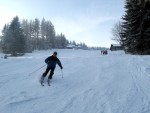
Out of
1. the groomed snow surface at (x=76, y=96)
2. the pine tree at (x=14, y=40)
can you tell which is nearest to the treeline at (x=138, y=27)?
the groomed snow surface at (x=76, y=96)

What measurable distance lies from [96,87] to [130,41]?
976 inches

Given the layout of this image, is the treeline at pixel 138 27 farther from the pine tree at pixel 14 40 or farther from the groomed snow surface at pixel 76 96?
the pine tree at pixel 14 40

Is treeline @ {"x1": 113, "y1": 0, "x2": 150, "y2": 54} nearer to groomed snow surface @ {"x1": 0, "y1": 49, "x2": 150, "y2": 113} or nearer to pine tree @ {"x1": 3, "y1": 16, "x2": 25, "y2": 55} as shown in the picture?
groomed snow surface @ {"x1": 0, "y1": 49, "x2": 150, "y2": 113}

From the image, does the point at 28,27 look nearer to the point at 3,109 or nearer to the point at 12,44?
the point at 12,44

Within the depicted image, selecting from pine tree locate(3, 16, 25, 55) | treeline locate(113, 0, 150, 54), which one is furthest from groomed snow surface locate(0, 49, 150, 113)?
pine tree locate(3, 16, 25, 55)

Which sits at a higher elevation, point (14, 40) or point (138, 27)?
point (138, 27)

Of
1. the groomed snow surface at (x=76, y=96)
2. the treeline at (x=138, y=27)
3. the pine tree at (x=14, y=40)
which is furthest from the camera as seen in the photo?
the pine tree at (x=14, y=40)

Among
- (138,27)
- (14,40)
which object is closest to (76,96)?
(138,27)

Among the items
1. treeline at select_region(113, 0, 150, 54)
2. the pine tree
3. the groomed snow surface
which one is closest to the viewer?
the groomed snow surface

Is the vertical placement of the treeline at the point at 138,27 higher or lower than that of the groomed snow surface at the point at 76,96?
higher

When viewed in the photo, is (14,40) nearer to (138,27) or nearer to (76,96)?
(138,27)

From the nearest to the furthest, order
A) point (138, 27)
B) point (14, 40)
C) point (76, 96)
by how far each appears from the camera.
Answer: point (76, 96), point (138, 27), point (14, 40)

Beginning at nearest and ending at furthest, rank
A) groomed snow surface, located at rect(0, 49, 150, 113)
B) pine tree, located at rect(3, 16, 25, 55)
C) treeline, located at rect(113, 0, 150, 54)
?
groomed snow surface, located at rect(0, 49, 150, 113) < treeline, located at rect(113, 0, 150, 54) < pine tree, located at rect(3, 16, 25, 55)

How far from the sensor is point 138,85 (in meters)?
11.4
